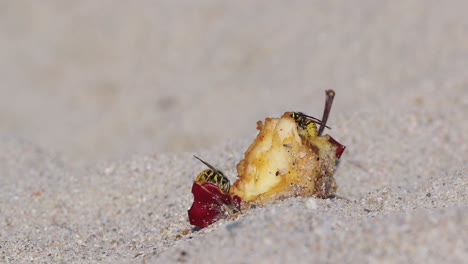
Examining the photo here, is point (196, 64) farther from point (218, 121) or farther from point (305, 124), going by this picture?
point (305, 124)

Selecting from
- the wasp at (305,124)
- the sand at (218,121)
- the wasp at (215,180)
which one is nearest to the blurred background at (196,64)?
the sand at (218,121)

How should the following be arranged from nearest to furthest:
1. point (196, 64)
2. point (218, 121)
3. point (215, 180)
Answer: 1. point (215, 180)
2. point (218, 121)
3. point (196, 64)

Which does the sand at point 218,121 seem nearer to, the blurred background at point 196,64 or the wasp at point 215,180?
the blurred background at point 196,64

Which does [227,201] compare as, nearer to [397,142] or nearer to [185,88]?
[397,142]

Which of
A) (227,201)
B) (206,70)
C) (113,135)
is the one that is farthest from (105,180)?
(206,70)

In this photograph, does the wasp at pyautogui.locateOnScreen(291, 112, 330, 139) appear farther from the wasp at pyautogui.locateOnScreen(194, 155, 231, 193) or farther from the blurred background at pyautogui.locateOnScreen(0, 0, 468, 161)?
the blurred background at pyautogui.locateOnScreen(0, 0, 468, 161)

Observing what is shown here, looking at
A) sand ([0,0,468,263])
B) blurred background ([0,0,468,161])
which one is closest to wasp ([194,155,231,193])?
sand ([0,0,468,263])

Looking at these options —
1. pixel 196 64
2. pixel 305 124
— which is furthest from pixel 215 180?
pixel 196 64
